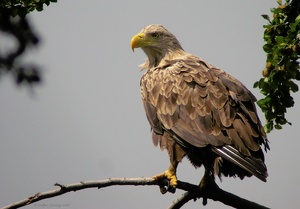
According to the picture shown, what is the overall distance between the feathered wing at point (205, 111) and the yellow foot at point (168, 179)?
0.38 meters

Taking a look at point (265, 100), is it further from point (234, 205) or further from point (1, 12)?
point (1, 12)

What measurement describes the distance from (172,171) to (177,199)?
0.79 m

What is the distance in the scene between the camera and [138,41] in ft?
26.3

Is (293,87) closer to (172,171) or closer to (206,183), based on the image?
(206,183)

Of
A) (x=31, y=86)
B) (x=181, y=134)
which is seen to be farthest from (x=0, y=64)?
(x=181, y=134)

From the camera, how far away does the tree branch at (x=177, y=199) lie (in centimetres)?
446

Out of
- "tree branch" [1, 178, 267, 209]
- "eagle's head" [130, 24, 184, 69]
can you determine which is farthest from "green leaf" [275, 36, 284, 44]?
"eagle's head" [130, 24, 184, 69]

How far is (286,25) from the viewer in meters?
5.39

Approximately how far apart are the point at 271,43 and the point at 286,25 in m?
0.23

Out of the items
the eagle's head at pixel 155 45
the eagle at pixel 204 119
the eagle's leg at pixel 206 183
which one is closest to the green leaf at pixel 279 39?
the eagle at pixel 204 119

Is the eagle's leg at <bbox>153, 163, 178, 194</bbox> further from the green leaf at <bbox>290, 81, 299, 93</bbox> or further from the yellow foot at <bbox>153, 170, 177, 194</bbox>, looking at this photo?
the green leaf at <bbox>290, 81, 299, 93</bbox>

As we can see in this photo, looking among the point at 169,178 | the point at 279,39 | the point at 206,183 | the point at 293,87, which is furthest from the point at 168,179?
the point at 279,39

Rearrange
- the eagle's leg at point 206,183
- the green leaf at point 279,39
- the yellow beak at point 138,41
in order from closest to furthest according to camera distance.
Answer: the green leaf at point 279,39 < the eagle's leg at point 206,183 < the yellow beak at point 138,41

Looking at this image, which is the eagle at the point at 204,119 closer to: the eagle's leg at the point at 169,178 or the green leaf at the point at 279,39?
the eagle's leg at the point at 169,178
